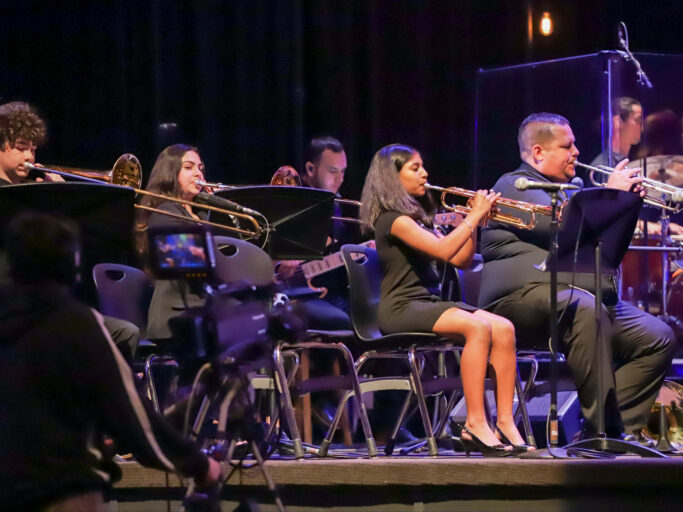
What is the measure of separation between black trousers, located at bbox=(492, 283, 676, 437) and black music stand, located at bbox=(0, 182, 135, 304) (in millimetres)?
1824

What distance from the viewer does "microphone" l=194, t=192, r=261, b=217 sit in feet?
14.7

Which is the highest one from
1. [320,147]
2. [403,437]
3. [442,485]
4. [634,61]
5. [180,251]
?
[634,61]

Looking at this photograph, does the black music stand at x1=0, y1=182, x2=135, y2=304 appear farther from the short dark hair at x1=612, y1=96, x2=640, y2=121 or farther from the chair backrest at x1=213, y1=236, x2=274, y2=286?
the short dark hair at x1=612, y1=96, x2=640, y2=121

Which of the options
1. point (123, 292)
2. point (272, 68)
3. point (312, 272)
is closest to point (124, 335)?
point (123, 292)

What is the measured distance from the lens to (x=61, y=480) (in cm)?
239

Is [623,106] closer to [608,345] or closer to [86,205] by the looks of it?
[608,345]

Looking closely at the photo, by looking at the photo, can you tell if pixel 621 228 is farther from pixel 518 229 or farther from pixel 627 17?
pixel 627 17

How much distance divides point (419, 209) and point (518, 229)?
0.48 m

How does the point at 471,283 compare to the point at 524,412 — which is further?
the point at 471,283

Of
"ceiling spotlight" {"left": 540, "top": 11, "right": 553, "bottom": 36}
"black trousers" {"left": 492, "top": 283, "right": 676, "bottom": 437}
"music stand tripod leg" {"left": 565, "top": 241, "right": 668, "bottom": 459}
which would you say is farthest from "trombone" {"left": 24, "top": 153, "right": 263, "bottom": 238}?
"ceiling spotlight" {"left": 540, "top": 11, "right": 553, "bottom": 36}

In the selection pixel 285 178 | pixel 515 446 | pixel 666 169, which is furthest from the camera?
pixel 666 169

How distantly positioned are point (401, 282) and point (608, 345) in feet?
3.03

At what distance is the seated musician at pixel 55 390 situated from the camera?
94.2 inches

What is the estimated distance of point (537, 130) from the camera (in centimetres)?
494
